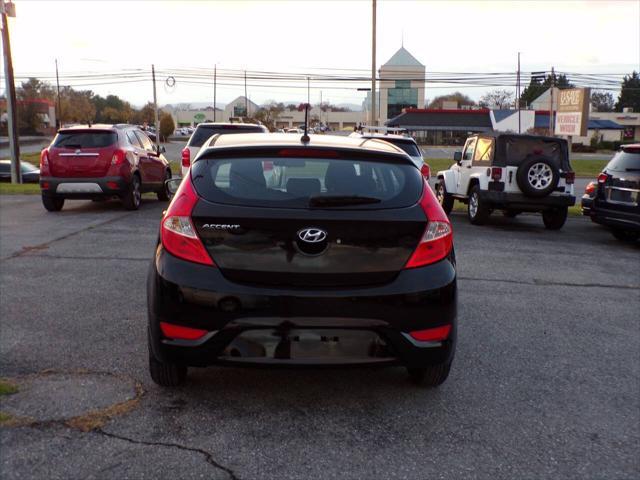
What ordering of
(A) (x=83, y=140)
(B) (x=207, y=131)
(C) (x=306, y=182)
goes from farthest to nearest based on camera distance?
(B) (x=207, y=131)
(A) (x=83, y=140)
(C) (x=306, y=182)

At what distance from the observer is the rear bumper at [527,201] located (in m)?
11.6

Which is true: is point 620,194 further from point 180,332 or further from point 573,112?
point 573,112

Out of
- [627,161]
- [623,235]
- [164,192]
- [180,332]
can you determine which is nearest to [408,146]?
[623,235]

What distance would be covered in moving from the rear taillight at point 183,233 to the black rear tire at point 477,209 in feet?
30.1

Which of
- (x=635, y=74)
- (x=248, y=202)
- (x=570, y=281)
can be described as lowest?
(x=570, y=281)

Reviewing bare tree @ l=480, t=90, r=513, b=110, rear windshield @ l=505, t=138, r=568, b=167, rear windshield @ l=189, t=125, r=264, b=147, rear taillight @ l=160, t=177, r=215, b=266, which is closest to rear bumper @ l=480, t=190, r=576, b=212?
rear windshield @ l=505, t=138, r=568, b=167

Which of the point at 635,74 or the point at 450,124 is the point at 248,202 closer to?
the point at 450,124

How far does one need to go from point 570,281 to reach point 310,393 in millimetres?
4769

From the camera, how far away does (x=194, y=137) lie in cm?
1433

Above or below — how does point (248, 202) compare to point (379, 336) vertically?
above

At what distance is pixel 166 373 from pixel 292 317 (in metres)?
1.01

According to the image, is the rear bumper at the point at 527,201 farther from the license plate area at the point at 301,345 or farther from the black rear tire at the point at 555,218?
the license plate area at the point at 301,345

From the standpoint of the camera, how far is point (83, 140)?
41.0 ft

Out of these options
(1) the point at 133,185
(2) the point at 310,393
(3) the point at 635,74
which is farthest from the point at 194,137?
(3) the point at 635,74
